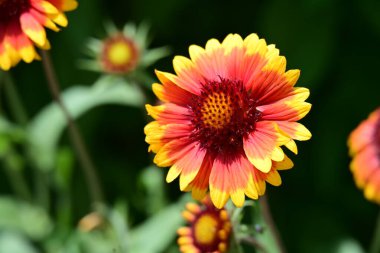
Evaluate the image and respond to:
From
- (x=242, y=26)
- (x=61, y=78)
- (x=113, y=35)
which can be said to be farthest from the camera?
(x=61, y=78)

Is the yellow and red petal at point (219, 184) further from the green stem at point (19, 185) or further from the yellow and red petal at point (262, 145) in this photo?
the green stem at point (19, 185)

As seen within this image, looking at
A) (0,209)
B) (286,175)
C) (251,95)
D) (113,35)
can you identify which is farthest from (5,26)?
(286,175)

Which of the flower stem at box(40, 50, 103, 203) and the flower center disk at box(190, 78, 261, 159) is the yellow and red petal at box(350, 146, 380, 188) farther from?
the flower stem at box(40, 50, 103, 203)

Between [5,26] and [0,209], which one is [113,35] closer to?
[5,26]

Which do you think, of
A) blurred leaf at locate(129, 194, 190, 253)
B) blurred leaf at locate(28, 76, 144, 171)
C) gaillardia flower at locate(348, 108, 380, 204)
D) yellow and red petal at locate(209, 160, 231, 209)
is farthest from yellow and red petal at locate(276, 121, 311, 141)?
blurred leaf at locate(28, 76, 144, 171)

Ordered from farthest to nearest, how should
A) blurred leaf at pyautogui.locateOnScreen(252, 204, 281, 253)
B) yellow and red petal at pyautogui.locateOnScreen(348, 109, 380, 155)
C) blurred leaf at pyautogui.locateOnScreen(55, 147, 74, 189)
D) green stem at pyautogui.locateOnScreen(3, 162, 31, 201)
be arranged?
green stem at pyautogui.locateOnScreen(3, 162, 31, 201) → blurred leaf at pyautogui.locateOnScreen(55, 147, 74, 189) → yellow and red petal at pyautogui.locateOnScreen(348, 109, 380, 155) → blurred leaf at pyautogui.locateOnScreen(252, 204, 281, 253)

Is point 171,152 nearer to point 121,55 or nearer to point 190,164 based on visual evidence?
point 190,164
